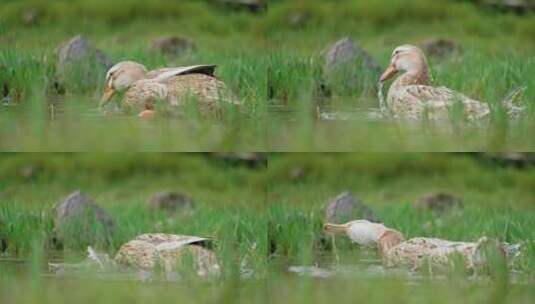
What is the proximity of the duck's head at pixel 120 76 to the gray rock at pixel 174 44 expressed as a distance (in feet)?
0.28

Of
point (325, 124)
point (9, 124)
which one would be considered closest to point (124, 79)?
point (9, 124)

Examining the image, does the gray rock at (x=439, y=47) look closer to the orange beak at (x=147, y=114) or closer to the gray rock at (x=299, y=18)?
the gray rock at (x=299, y=18)

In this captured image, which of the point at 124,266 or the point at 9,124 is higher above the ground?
the point at 9,124

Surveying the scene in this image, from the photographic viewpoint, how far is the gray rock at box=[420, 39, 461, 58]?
3.54 m

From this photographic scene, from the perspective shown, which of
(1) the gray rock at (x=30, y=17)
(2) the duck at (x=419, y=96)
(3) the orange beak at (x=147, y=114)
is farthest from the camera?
(1) the gray rock at (x=30, y=17)

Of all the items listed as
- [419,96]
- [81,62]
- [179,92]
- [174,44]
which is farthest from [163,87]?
[419,96]

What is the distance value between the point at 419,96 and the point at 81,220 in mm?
1013

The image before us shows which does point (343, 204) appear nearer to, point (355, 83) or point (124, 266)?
point (355, 83)

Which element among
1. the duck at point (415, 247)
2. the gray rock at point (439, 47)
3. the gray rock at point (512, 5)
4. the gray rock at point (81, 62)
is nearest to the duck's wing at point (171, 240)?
the duck at point (415, 247)

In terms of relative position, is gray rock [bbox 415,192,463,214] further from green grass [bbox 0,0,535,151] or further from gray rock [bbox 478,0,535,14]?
gray rock [bbox 478,0,535,14]

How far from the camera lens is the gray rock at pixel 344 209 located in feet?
11.5

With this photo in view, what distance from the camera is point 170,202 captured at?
361 cm

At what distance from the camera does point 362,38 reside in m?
3.57

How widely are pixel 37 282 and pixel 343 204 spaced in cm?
88
